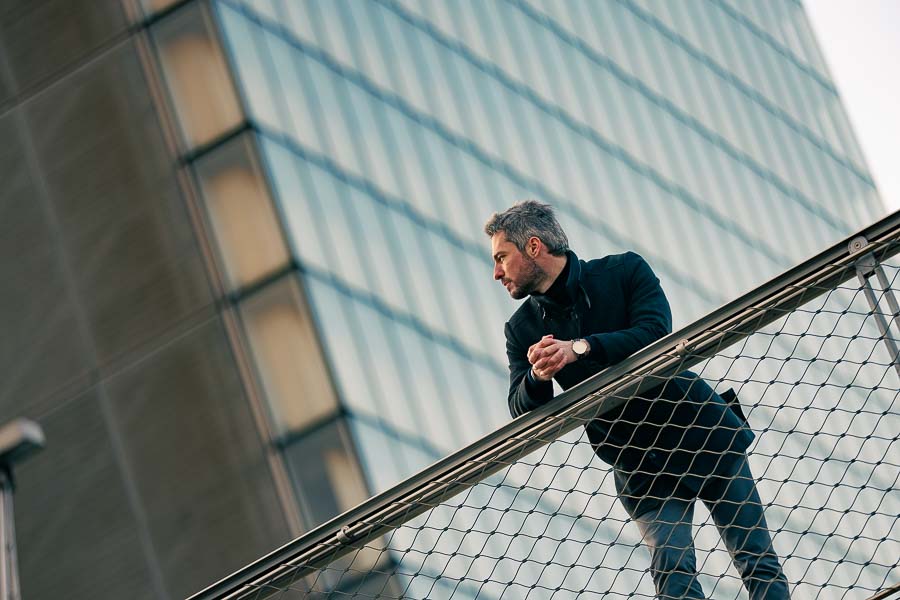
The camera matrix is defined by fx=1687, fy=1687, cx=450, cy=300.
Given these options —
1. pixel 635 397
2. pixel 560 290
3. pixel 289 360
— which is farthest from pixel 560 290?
pixel 289 360

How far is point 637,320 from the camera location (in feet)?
19.5

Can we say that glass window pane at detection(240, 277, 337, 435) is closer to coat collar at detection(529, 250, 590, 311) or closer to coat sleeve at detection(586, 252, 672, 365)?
coat collar at detection(529, 250, 590, 311)

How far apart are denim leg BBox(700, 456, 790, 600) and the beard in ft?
3.04

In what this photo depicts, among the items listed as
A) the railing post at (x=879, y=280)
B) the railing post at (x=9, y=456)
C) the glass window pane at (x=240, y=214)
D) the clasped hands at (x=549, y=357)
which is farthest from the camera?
the glass window pane at (x=240, y=214)

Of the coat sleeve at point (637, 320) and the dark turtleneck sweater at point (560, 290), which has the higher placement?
the dark turtleneck sweater at point (560, 290)

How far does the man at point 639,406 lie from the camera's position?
5688 mm

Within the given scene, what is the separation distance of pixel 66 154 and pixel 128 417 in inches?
121

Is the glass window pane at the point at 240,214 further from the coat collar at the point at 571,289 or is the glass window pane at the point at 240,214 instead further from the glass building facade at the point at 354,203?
the coat collar at the point at 571,289

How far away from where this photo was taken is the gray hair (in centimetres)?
604

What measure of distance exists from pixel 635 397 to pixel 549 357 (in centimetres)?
33

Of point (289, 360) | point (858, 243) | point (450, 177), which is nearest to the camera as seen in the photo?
point (858, 243)

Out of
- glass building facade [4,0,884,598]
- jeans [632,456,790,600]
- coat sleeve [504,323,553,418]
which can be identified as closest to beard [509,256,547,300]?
coat sleeve [504,323,553,418]

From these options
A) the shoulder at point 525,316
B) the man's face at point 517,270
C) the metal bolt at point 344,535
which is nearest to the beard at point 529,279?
the man's face at point 517,270

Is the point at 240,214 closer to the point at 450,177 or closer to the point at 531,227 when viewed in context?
the point at 450,177
